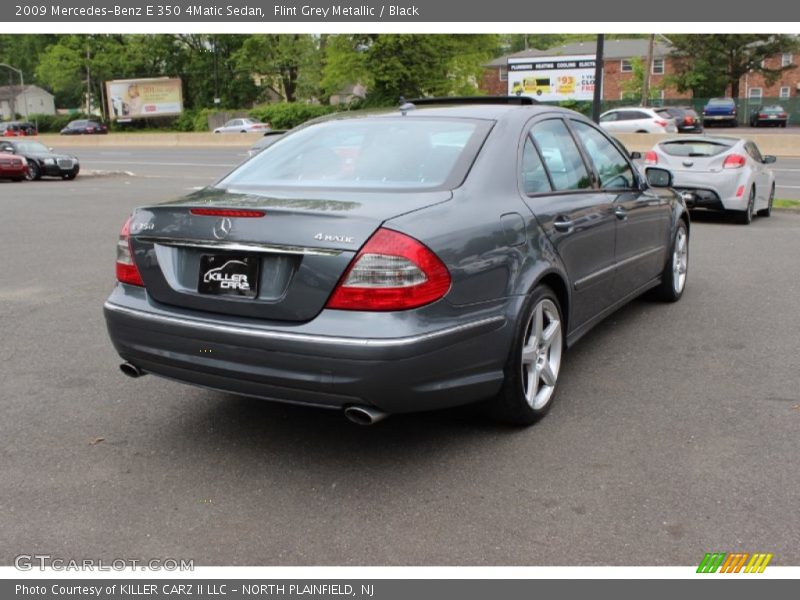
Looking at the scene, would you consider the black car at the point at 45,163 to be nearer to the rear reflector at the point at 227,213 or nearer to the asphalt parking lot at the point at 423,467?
the asphalt parking lot at the point at 423,467

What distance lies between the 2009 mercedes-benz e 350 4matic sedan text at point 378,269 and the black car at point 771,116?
49173 mm

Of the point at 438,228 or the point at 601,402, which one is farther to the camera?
the point at 601,402

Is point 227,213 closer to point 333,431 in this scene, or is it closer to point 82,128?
point 333,431

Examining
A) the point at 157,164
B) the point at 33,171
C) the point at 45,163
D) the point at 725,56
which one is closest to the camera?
the point at 45,163

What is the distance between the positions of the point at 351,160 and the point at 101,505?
209 centimetres

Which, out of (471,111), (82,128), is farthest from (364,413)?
(82,128)

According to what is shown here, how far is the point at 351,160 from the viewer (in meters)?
4.27

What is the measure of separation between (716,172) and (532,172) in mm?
8784

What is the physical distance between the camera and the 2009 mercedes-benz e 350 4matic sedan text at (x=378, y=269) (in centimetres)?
330

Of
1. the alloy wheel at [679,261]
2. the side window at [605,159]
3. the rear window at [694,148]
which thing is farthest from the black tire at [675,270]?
the rear window at [694,148]

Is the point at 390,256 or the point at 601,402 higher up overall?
the point at 390,256

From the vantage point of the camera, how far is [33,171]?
78.3 ft

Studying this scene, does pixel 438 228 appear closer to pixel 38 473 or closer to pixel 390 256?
pixel 390 256

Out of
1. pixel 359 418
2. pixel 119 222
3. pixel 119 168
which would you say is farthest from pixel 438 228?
pixel 119 168
